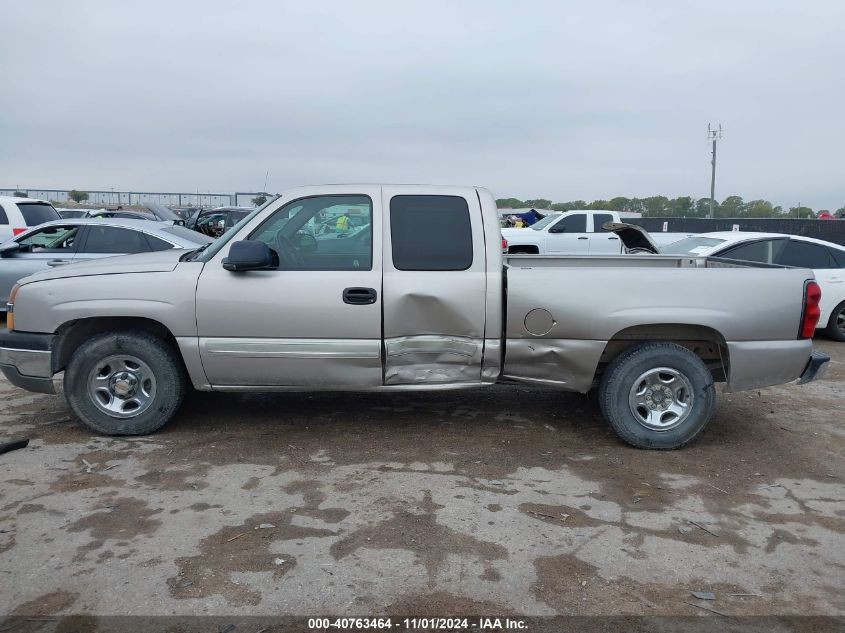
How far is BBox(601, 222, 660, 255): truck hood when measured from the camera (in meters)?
8.58

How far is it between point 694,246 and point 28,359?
30.1 feet

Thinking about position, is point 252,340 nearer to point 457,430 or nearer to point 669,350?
point 457,430

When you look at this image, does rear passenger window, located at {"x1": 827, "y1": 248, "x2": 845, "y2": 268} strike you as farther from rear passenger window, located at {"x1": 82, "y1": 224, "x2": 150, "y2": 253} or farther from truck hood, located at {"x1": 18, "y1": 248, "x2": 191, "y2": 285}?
rear passenger window, located at {"x1": 82, "y1": 224, "x2": 150, "y2": 253}

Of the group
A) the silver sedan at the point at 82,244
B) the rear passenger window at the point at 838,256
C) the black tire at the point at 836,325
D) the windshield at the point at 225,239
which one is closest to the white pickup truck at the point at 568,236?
the rear passenger window at the point at 838,256

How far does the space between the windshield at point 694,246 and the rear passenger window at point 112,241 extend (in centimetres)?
725

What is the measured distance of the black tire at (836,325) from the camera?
1038cm

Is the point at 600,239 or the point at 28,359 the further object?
the point at 600,239

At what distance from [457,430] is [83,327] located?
3.00 m

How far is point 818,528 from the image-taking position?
165 inches

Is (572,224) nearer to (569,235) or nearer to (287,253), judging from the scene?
(569,235)

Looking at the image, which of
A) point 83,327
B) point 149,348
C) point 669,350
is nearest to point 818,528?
point 669,350

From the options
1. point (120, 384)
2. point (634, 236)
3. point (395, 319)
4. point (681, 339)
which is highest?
point (634, 236)

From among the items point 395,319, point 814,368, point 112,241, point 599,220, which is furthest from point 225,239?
point 599,220

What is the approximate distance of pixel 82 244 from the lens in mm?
9711
